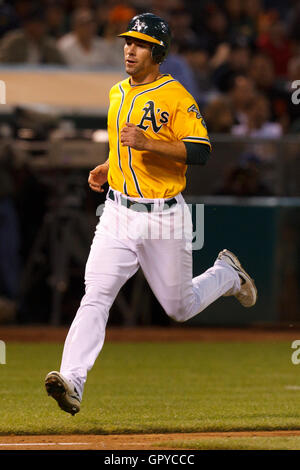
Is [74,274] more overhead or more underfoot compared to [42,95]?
more underfoot

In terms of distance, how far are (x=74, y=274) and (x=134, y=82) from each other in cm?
606

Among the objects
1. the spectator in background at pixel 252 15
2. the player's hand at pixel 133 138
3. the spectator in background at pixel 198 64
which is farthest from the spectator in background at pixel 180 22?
the player's hand at pixel 133 138

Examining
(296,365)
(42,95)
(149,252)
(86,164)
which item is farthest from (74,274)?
(149,252)

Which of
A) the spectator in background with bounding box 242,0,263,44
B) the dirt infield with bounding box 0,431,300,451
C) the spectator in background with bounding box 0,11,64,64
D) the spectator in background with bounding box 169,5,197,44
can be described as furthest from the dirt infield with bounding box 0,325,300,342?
the spectator in background with bounding box 242,0,263,44

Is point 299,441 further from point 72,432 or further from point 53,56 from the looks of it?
point 53,56

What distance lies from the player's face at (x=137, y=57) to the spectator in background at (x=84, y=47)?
763 centimetres

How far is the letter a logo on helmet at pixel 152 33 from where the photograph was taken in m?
6.20

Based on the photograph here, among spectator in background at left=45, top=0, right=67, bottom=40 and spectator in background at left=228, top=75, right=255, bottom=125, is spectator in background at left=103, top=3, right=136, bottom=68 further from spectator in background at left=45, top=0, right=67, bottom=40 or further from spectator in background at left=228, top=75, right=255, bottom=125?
spectator in background at left=228, top=75, right=255, bottom=125

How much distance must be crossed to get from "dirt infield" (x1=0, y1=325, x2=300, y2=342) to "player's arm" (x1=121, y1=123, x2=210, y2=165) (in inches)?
213

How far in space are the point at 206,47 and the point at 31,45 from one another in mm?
4055

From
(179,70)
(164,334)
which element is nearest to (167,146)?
(164,334)

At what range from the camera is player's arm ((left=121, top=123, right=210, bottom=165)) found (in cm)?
587

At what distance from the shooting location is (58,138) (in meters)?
12.1

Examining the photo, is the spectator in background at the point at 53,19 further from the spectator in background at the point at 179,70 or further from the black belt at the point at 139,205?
the black belt at the point at 139,205
